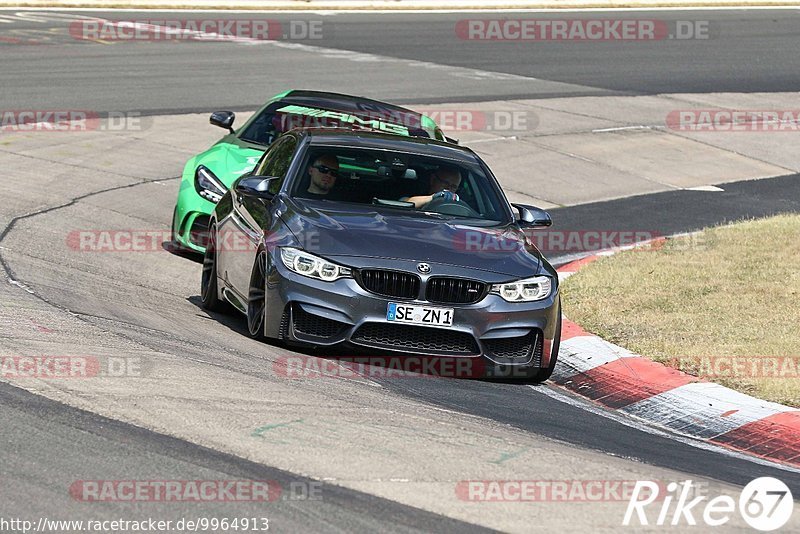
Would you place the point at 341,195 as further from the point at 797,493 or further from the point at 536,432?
the point at 797,493

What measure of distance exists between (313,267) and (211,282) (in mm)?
1970

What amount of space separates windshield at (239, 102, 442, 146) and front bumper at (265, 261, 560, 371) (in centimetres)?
454

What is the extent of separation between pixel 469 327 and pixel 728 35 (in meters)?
26.4

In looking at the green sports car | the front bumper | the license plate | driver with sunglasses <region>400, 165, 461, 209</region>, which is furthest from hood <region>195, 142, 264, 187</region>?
the license plate

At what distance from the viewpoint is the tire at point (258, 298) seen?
28.8 feet

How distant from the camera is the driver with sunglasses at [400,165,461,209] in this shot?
9609 mm

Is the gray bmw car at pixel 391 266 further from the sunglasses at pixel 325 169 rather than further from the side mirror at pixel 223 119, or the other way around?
the side mirror at pixel 223 119

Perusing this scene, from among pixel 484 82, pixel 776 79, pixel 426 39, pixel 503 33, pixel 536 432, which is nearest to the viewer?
pixel 536 432

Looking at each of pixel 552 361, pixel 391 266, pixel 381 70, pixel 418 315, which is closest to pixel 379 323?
pixel 418 315

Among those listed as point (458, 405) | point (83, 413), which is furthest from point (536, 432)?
point (83, 413)

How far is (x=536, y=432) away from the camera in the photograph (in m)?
7.27

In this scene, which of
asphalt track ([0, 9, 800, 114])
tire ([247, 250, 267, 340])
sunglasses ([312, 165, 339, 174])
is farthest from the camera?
asphalt track ([0, 9, 800, 114])

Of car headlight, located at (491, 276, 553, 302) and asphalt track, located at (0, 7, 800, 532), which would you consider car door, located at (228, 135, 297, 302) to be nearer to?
asphalt track, located at (0, 7, 800, 532)

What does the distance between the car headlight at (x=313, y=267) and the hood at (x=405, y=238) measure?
0.20 ft
